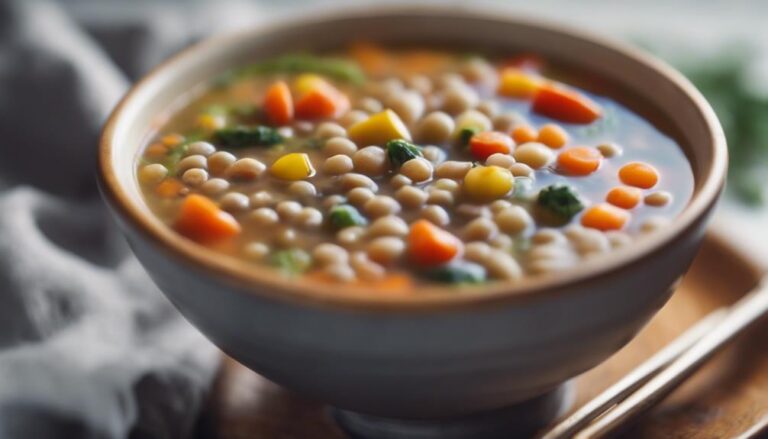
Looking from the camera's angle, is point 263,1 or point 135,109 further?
point 263,1

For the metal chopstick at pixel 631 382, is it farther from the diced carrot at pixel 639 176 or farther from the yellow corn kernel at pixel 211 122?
the yellow corn kernel at pixel 211 122

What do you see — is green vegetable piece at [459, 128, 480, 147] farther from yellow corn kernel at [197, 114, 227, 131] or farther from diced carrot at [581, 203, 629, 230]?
yellow corn kernel at [197, 114, 227, 131]

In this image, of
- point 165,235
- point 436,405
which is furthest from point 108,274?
point 436,405

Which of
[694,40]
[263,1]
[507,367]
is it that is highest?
[507,367]

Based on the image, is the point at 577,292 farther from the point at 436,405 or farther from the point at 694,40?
the point at 694,40

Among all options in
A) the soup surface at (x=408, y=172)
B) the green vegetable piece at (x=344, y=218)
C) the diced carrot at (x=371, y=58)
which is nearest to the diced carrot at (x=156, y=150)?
the soup surface at (x=408, y=172)

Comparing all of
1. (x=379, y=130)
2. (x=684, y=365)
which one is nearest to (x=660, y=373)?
(x=684, y=365)

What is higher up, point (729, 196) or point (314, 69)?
point (314, 69)
